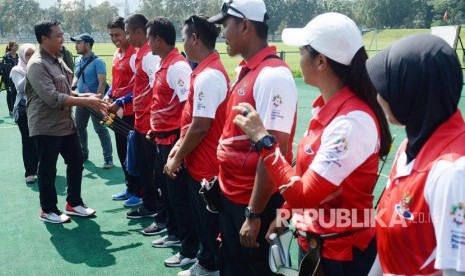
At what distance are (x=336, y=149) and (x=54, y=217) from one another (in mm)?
3903

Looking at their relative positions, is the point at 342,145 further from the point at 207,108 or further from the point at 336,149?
the point at 207,108

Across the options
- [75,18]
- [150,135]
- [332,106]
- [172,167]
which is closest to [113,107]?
[150,135]

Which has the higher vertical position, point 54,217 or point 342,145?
point 342,145

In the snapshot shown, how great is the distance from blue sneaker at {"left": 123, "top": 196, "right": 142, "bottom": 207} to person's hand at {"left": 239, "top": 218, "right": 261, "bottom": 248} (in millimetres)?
3096

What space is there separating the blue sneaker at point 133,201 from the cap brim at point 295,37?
3706 millimetres

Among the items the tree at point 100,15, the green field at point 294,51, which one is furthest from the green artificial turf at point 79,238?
the tree at point 100,15

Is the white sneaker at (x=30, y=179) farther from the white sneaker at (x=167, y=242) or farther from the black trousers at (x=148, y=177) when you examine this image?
the white sneaker at (x=167, y=242)

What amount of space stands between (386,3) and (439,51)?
238ft

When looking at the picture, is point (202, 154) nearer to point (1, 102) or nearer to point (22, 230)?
point (22, 230)

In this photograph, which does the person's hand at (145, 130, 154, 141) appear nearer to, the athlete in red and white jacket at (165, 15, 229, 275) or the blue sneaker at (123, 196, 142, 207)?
the athlete in red and white jacket at (165, 15, 229, 275)

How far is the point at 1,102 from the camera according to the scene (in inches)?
547

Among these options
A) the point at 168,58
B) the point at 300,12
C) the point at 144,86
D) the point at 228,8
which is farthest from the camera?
the point at 300,12

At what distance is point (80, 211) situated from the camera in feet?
16.5

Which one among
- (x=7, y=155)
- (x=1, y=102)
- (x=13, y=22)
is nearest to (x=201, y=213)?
(x=7, y=155)
